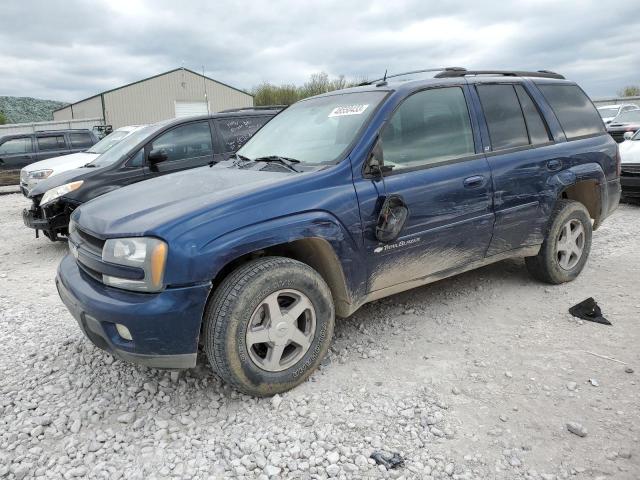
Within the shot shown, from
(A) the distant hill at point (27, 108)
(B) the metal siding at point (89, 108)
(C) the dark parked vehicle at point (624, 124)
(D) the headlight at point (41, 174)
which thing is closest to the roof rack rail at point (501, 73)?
(D) the headlight at point (41, 174)

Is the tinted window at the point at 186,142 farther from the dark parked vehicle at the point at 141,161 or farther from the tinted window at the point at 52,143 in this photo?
the tinted window at the point at 52,143

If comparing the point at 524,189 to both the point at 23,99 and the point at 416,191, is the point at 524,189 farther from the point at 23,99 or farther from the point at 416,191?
the point at 23,99

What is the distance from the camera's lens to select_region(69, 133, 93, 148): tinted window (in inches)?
551

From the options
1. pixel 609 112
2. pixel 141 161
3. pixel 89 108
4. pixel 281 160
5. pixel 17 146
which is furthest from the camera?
pixel 89 108

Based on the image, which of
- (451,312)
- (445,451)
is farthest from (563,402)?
(451,312)

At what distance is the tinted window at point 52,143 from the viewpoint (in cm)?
1390

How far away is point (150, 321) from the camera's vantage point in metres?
2.50

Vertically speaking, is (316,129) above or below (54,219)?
above

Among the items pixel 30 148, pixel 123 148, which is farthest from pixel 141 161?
pixel 30 148

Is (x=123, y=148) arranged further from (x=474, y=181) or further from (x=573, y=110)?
(x=573, y=110)

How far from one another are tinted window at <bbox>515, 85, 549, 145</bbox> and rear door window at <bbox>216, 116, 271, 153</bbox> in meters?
3.70

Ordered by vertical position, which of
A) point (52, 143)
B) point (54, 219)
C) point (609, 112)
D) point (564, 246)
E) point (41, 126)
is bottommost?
point (564, 246)

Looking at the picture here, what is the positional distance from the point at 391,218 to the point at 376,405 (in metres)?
1.13

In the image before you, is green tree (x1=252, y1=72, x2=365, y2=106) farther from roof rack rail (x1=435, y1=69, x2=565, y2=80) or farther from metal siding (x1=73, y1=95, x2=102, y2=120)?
roof rack rail (x1=435, y1=69, x2=565, y2=80)
